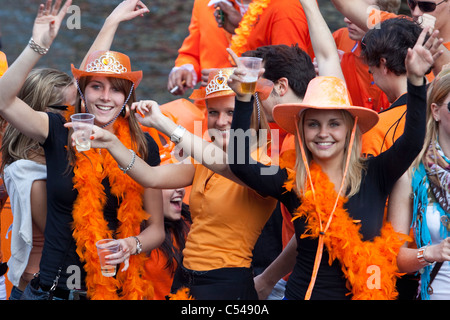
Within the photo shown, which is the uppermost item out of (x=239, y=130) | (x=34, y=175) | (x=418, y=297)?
(x=239, y=130)

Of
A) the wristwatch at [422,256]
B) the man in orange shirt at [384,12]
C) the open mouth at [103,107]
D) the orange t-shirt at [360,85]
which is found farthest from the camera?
the orange t-shirt at [360,85]

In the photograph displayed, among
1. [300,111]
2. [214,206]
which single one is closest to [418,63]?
[300,111]

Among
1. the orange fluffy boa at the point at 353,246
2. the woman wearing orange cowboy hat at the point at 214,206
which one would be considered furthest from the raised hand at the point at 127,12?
the orange fluffy boa at the point at 353,246

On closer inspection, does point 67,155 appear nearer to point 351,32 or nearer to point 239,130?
point 239,130

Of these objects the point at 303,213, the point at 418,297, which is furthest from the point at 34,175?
the point at 418,297

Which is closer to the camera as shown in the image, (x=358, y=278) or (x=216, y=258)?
(x=358, y=278)

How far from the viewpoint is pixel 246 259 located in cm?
Result: 299

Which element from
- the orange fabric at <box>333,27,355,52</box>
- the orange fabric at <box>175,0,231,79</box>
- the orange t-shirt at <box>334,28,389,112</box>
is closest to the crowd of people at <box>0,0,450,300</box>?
the orange t-shirt at <box>334,28,389,112</box>

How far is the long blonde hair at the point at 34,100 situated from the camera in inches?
138

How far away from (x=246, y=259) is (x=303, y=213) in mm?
361

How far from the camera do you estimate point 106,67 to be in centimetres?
326

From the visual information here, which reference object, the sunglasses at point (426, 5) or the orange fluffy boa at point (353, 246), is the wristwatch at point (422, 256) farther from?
the sunglasses at point (426, 5)

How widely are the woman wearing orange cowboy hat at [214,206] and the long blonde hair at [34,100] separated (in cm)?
75

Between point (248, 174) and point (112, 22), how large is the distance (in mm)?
1232
